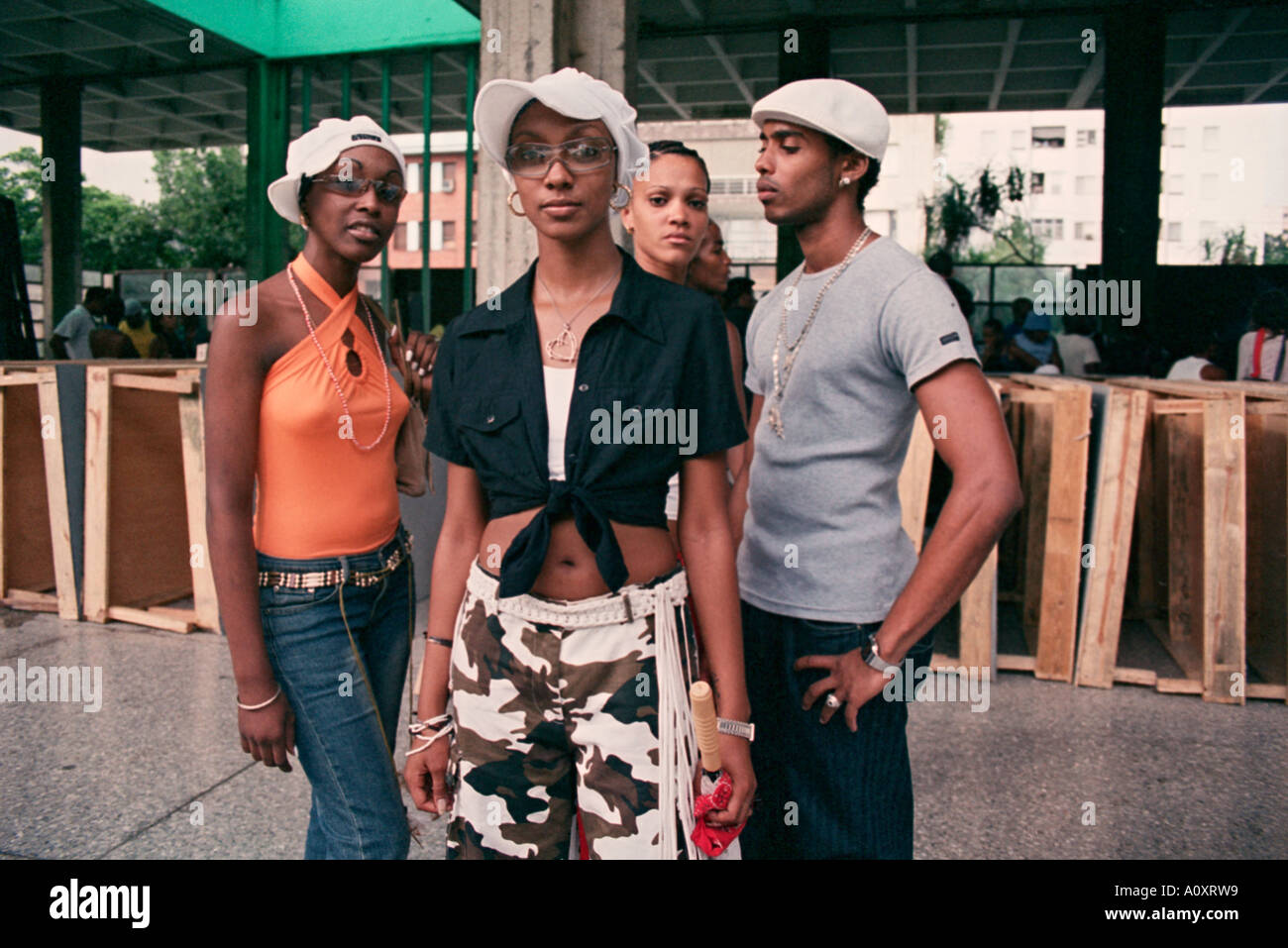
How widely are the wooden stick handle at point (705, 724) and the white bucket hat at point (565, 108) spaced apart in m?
0.97

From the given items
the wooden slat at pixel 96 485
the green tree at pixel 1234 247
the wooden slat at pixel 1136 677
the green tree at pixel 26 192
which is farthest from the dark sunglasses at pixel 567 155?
the green tree at pixel 26 192

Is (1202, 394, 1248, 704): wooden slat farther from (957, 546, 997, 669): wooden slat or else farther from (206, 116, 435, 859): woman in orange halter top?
(206, 116, 435, 859): woman in orange halter top

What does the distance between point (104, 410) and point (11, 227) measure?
21.0 feet

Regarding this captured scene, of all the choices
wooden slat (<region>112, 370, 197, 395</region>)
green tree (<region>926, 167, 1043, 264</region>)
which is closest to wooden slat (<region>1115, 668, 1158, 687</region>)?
wooden slat (<region>112, 370, 197, 395</region>)

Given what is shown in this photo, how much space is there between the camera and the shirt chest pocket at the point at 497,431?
5.86ft

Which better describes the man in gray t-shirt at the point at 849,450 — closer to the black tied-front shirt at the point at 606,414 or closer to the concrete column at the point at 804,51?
the black tied-front shirt at the point at 606,414

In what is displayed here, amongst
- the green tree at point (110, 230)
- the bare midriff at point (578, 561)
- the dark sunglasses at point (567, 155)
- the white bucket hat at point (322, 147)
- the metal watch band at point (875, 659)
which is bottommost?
the metal watch band at point (875, 659)

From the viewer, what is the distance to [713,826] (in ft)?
5.95

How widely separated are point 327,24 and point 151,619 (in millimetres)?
7362

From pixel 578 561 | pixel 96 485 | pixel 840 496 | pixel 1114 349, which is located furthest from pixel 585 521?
pixel 1114 349

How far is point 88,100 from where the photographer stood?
55.5 feet

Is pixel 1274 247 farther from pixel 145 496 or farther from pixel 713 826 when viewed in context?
pixel 713 826
